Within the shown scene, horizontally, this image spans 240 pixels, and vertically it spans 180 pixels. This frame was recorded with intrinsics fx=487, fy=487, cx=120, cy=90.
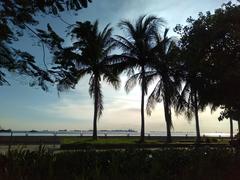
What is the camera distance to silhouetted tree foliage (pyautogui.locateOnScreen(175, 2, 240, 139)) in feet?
60.5

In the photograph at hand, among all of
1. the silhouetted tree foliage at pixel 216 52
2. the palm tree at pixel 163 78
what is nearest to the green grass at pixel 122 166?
the silhouetted tree foliage at pixel 216 52

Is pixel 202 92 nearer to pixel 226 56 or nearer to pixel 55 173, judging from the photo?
pixel 226 56

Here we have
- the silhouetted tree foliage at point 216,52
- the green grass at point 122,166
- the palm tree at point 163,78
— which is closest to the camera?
the green grass at point 122,166

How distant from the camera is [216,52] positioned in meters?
19.0

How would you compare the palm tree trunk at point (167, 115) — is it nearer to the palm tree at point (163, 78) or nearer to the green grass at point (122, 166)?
the palm tree at point (163, 78)

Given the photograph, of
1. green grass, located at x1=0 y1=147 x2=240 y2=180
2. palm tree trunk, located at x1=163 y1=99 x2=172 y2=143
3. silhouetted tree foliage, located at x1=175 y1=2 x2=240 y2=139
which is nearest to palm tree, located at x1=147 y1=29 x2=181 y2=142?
→ palm tree trunk, located at x1=163 y1=99 x2=172 y2=143

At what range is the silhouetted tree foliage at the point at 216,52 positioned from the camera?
60.5ft

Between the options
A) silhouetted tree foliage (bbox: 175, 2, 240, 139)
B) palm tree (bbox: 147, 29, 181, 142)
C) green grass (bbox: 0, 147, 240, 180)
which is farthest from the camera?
palm tree (bbox: 147, 29, 181, 142)

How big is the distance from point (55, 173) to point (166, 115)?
35.6m

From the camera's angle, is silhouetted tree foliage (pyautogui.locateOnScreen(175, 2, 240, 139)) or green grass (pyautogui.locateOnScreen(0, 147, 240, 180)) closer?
green grass (pyautogui.locateOnScreen(0, 147, 240, 180))

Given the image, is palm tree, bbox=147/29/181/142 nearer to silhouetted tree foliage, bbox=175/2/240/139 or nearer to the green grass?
silhouetted tree foliage, bbox=175/2/240/139

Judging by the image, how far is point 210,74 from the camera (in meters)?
19.7

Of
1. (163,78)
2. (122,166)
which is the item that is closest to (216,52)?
(122,166)

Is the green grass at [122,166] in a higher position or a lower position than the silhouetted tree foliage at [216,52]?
lower
